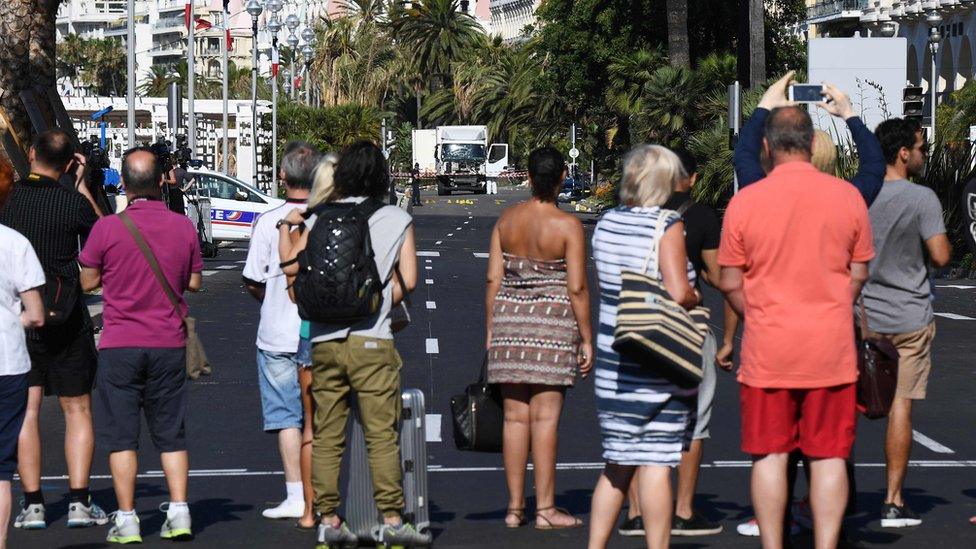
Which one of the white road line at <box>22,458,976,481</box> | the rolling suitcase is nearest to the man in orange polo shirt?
the rolling suitcase

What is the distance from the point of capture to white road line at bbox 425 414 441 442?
11844 mm

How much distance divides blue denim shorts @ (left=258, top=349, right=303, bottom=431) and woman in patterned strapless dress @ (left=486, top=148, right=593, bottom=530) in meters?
0.97

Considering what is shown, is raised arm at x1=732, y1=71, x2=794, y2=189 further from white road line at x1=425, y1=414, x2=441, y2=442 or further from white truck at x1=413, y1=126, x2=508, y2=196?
white truck at x1=413, y1=126, x2=508, y2=196

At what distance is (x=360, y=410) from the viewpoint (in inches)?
313

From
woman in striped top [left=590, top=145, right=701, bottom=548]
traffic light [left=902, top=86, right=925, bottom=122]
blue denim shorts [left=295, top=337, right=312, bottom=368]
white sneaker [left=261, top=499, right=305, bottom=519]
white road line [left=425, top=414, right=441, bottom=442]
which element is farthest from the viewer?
traffic light [left=902, top=86, right=925, bottom=122]

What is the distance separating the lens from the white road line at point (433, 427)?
11.8m

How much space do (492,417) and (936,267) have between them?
217cm

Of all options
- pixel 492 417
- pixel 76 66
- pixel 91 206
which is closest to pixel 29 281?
pixel 91 206

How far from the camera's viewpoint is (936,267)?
8.52 m

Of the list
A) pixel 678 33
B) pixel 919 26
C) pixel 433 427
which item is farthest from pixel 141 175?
pixel 919 26

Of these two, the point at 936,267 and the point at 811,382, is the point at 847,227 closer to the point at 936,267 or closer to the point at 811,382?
the point at 811,382

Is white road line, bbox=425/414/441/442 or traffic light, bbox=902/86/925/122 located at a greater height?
traffic light, bbox=902/86/925/122

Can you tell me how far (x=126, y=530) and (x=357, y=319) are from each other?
61.0 inches

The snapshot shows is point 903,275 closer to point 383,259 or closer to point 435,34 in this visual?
point 383,259
